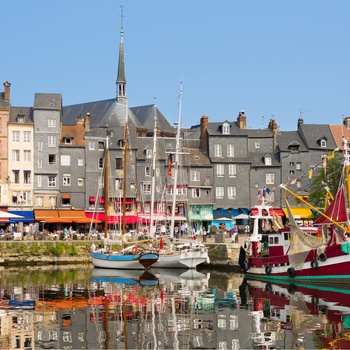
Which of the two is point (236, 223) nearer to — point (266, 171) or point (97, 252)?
point (266, 171)

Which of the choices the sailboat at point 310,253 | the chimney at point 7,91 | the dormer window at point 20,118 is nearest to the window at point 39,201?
the dormer window at point 20,118

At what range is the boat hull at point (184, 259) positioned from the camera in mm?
59625

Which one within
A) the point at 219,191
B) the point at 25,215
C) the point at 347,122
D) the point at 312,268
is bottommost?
the point at 312,268

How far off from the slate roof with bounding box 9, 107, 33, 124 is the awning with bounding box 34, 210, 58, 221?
990 cm

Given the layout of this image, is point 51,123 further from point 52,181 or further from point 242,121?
point 242,121

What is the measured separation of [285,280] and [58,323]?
74.3 ft

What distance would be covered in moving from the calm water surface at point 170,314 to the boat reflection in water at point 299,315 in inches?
1.4

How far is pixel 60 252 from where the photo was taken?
6669 centimetres

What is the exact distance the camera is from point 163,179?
84312mm

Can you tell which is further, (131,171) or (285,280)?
(131,171)

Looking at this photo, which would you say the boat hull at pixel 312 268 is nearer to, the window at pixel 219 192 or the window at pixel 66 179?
the window at pixel 219 192

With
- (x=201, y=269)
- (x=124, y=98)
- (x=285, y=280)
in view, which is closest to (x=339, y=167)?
(x=201, y=269)

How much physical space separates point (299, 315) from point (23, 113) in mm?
55182

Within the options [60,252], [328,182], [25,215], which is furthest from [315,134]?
[60,252]
